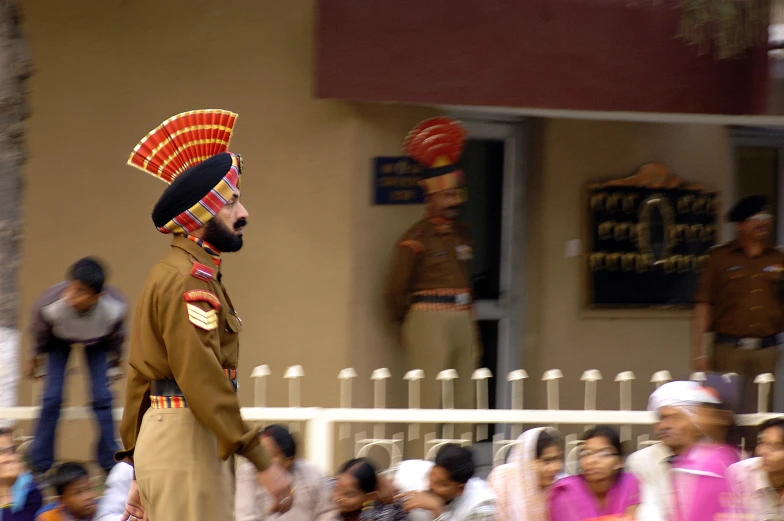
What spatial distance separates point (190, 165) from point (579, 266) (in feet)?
13.0

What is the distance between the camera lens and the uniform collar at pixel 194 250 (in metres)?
3.79

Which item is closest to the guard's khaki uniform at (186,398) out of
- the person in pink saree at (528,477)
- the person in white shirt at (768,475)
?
the person in pink saree at (528,477)

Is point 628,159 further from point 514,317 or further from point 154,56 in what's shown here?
point 154,56

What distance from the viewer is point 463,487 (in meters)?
4.78

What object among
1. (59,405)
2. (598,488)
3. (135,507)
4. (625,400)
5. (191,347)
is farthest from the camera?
(625,400)

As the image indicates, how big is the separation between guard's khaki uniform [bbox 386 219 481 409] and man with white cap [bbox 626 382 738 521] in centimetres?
187

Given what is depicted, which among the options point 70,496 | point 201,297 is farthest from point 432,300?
point 201,297

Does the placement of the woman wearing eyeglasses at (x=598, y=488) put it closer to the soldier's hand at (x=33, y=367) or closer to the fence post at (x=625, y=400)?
the fence post at (x=625, y=400)

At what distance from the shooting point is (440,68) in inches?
255

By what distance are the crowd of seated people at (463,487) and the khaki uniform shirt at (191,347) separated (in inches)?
43.6

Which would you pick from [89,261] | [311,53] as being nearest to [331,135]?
[311,53]

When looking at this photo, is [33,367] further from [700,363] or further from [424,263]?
[700,363]

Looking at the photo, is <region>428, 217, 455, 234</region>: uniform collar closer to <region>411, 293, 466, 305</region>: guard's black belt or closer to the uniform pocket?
<region>411, 293, 466, 305</region>: guard's black belt

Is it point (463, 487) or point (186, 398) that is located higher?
point (186, 398)
